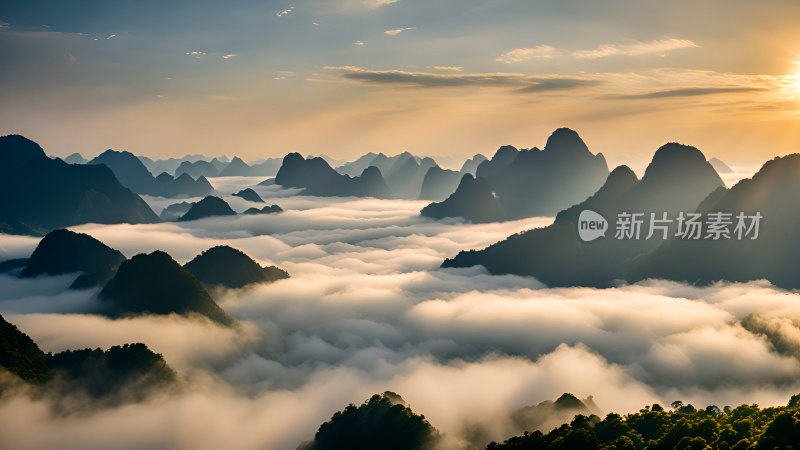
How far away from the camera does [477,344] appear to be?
10669 centimetres

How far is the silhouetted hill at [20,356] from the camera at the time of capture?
67.9m

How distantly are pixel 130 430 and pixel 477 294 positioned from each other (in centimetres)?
7986

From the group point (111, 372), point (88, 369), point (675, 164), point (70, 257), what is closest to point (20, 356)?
point (88, 369)

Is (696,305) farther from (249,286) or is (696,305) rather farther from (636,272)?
(249,286)

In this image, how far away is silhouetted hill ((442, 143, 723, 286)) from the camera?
13988 centimetres

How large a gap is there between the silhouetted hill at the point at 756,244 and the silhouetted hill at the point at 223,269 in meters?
98.5

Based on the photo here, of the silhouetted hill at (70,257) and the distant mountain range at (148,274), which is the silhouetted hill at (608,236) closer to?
the distant mountain range at (148,274)

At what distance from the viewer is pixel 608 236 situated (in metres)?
162

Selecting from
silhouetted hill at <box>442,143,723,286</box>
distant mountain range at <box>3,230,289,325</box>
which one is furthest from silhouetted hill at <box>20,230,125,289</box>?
silhouetted hill at <box>442,143,723,286</box>

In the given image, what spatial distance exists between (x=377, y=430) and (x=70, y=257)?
103959mm

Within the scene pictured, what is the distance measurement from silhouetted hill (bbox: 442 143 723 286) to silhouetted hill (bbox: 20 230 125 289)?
90.6m

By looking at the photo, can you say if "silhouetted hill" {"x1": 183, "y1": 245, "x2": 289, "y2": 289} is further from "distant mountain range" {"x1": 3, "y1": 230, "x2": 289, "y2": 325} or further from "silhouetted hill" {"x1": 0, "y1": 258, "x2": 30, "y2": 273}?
"silhouetted hill" {"x1": 0, "y1": 258, "x2": 30, "y2": 273}

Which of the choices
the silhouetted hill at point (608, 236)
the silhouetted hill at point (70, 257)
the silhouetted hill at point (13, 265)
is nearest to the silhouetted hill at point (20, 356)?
the silhouetted hill at point (70, 257)

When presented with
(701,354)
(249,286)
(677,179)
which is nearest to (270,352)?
(249,286)
